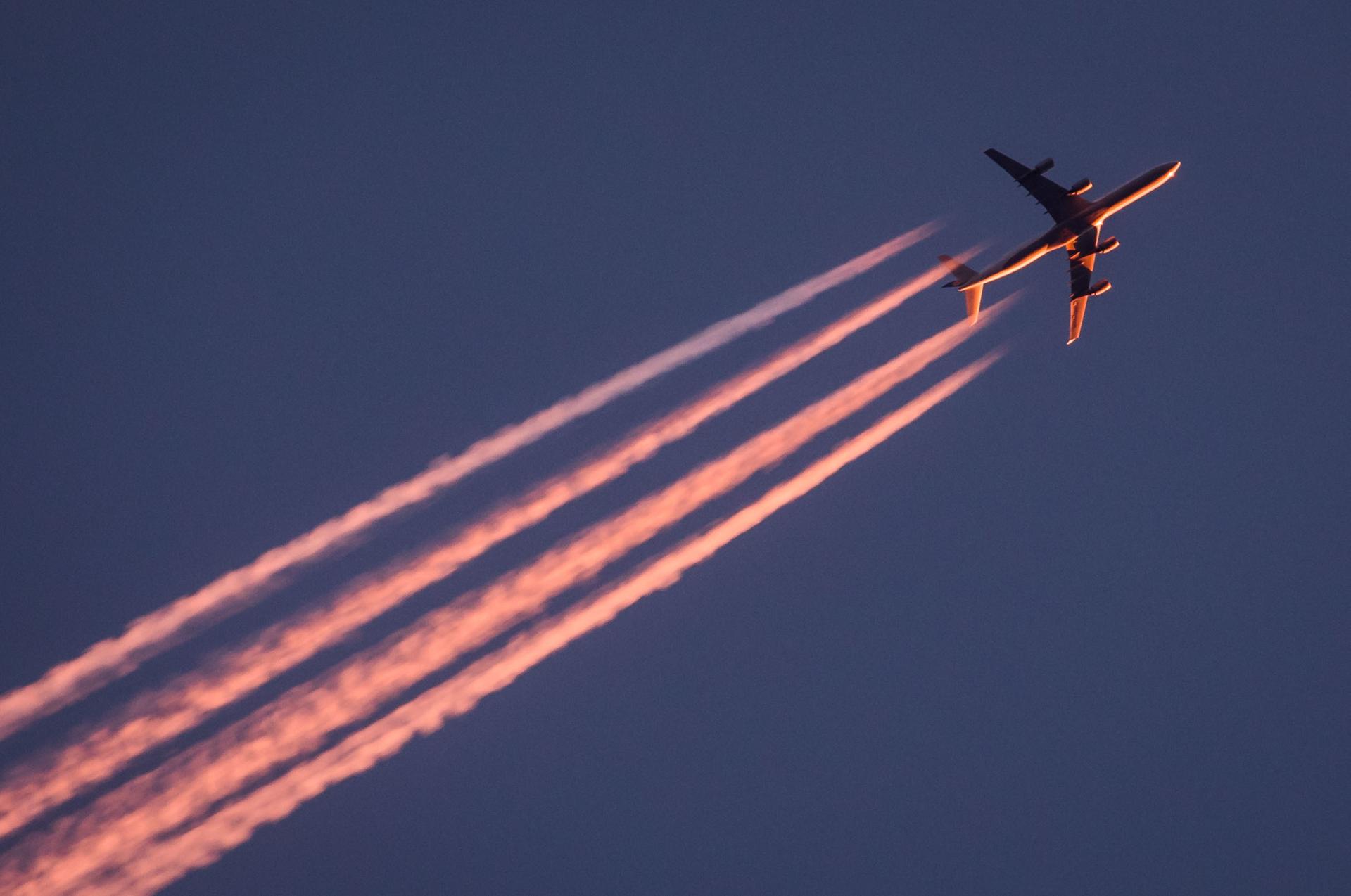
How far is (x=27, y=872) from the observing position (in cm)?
3719

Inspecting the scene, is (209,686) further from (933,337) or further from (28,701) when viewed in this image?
(933,337)

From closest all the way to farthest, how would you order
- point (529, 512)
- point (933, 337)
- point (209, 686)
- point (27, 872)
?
point (27, 872), point (209, 686), point (529, 512), point (933, 337)

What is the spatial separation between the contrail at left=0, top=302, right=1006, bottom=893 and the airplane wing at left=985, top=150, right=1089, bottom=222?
9.70 meters

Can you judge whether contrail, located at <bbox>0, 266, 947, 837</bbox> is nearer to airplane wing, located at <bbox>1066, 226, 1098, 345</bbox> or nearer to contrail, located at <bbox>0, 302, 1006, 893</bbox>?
contrail, located at <bbox>0, 302, 1006, 893</bbox>

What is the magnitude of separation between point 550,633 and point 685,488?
900 centimetres

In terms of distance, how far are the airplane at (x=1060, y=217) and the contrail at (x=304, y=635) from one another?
5.24m

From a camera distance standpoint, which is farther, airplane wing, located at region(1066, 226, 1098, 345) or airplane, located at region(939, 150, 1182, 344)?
airplane wing, located at region(1066, 226, 1098, 345)

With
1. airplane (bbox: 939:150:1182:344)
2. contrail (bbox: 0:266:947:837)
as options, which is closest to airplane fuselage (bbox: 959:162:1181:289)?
airplane (bbox: 939:150:1182:344)

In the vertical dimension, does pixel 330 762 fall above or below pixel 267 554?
below

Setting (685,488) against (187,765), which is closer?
(187,765)

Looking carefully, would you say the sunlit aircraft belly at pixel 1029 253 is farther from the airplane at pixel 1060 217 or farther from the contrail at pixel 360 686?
the contrail at pixel 360 686

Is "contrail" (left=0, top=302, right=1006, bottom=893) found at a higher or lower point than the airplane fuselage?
higher

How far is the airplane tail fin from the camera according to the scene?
4088cm

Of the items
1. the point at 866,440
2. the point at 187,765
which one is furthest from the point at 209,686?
the point at 866,440
